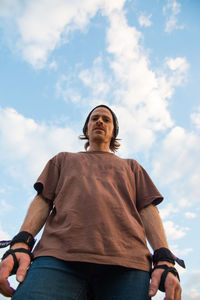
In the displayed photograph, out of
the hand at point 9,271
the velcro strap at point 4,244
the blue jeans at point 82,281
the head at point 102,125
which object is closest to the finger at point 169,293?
the blue jeans at point 82,281

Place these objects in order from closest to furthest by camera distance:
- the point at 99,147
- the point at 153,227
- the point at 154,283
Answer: the point at 154,283 → the point at 153,227 → the point at 99,147

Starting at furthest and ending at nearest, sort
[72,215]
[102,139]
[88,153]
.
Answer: [102,139]
[88,153]
[72,215]

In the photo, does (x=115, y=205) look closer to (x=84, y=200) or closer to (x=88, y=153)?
(x=84, y=200)

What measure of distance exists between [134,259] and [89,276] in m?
0.44

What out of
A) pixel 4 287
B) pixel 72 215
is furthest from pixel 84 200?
pixel 4 287

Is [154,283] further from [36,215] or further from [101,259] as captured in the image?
[36,215]

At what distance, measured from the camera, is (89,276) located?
2256 millimetres

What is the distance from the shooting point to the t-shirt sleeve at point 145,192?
2990 millimetres

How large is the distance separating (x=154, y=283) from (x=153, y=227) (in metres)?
0.67

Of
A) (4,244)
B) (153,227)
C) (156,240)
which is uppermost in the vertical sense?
(153,227)

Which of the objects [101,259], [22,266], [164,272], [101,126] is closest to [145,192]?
[164,272]

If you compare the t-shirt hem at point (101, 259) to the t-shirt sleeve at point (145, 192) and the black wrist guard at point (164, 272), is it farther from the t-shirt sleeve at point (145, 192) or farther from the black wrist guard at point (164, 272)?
the t-shirt sleeve at point (145, 192)

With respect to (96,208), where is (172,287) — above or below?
below

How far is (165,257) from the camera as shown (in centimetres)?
237
